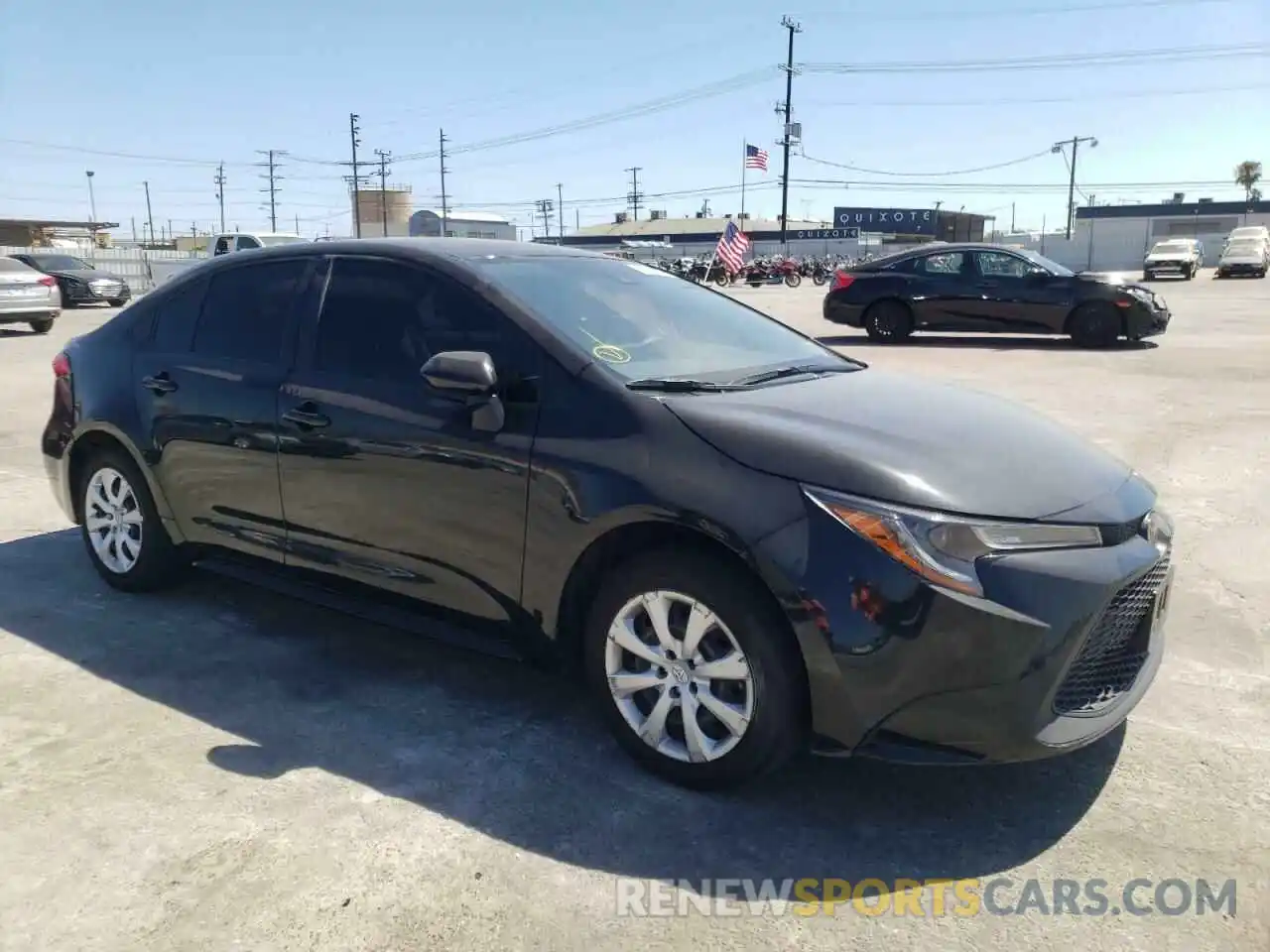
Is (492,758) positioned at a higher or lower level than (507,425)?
lower

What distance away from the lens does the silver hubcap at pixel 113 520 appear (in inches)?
186

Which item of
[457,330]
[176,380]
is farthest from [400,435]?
[176,380]

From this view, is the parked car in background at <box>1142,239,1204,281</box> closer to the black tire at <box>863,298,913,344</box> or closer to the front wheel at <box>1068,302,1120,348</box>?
the front wheel at <box>1068,302,1120,348</box>

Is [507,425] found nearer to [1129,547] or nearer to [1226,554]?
[1129,547]

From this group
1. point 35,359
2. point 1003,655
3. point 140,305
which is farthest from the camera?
point 35,359

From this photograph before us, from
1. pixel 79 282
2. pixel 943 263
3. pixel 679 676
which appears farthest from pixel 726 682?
pixel 79 282

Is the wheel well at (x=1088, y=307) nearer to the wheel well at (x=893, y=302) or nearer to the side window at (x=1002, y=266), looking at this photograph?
the side window at (x=1002, y=266)

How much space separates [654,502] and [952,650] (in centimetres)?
91

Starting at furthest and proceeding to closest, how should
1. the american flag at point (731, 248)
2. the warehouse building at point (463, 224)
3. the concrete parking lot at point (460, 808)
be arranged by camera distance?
the warehouse building at point (463, 224)
the american flag at point (731, 248)
the concrete parking lot at point (460, 808)

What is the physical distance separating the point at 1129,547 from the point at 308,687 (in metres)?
2.82

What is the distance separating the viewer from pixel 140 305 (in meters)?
4.78

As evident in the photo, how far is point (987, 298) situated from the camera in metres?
15.3

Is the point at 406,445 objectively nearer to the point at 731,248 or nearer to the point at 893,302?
the point at 893,302

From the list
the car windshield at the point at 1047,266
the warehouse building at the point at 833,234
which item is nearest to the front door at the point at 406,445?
the car windshield at the point at 1047,266
